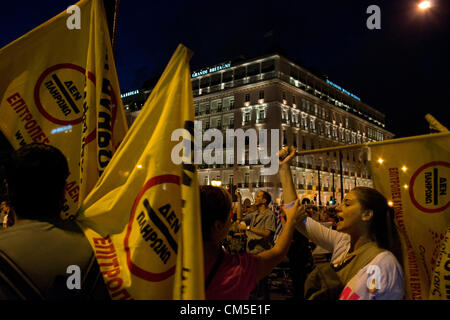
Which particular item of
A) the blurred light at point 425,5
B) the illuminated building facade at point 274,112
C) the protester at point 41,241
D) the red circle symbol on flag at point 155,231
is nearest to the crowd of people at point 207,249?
the protester at point 41,241

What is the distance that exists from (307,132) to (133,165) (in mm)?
52101

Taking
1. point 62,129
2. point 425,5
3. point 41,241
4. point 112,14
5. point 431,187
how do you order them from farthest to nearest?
point 425,5 → point 112,14 → point 431,187 → point 62,129 → point 41,241

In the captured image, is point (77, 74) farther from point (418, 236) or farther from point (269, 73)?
point (269, 73)

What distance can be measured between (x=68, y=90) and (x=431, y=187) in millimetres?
2924

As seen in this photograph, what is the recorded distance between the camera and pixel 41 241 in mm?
1417

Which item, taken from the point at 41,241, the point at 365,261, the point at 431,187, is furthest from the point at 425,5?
the point at 41,241

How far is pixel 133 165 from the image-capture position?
64.2 inches

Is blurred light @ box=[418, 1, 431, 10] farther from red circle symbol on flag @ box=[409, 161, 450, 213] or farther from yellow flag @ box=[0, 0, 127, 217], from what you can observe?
yellow flag @ box=[0, 0, 127, 217]

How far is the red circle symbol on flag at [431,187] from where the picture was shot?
8.36ft

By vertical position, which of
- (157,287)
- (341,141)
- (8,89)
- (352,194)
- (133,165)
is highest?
(341,141)

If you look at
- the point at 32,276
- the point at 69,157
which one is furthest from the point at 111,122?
the point at 32,276

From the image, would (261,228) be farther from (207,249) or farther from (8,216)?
(207,249)

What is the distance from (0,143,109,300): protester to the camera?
1.33 meters

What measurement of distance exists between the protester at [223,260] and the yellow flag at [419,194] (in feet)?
4.19
